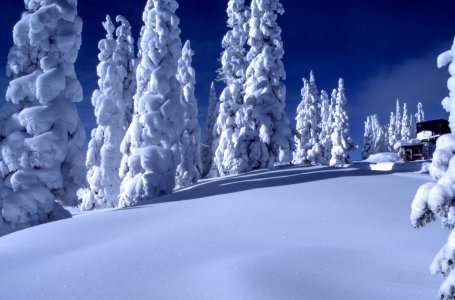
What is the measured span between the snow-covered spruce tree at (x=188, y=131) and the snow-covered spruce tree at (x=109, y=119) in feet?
23.0

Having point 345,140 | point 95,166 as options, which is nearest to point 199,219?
point 95,166

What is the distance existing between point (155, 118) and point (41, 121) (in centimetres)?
600

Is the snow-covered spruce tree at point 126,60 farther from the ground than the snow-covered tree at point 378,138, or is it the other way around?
the snow-covered spruce tree at point 126,60

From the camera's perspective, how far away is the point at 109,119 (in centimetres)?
2559

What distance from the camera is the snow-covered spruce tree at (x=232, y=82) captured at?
88.4 ft

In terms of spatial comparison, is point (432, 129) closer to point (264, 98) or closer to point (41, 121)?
point (264, 98)

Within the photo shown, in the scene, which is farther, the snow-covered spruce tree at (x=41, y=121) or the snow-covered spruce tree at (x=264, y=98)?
the snow-covered spruce tree at (x=264, y=98)

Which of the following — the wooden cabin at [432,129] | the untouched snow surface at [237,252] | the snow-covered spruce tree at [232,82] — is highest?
the snow-covered spruce tree at [232,82]

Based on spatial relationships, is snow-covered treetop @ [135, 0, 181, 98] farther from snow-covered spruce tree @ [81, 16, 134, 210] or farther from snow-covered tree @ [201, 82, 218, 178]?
snow-covered tree @ [201, 82, 218, 178]

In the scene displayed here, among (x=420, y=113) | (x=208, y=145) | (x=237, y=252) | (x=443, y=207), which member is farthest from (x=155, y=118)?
(x=420, y=113)

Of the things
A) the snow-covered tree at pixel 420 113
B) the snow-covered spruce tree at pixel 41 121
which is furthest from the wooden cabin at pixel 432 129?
the snow-covered tree at pixel 420 113

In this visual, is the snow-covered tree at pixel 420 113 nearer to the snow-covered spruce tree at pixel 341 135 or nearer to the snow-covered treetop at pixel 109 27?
the snow-covered spruce tree at pixel 341 135

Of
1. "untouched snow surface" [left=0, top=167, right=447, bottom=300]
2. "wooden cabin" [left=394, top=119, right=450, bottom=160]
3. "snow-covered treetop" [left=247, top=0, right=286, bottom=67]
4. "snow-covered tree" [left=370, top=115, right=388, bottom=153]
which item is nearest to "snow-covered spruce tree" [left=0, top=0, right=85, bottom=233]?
"untouched snow surface" [left=0, top=167, right=447, bottom=300]

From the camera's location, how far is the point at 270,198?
34.4ft
